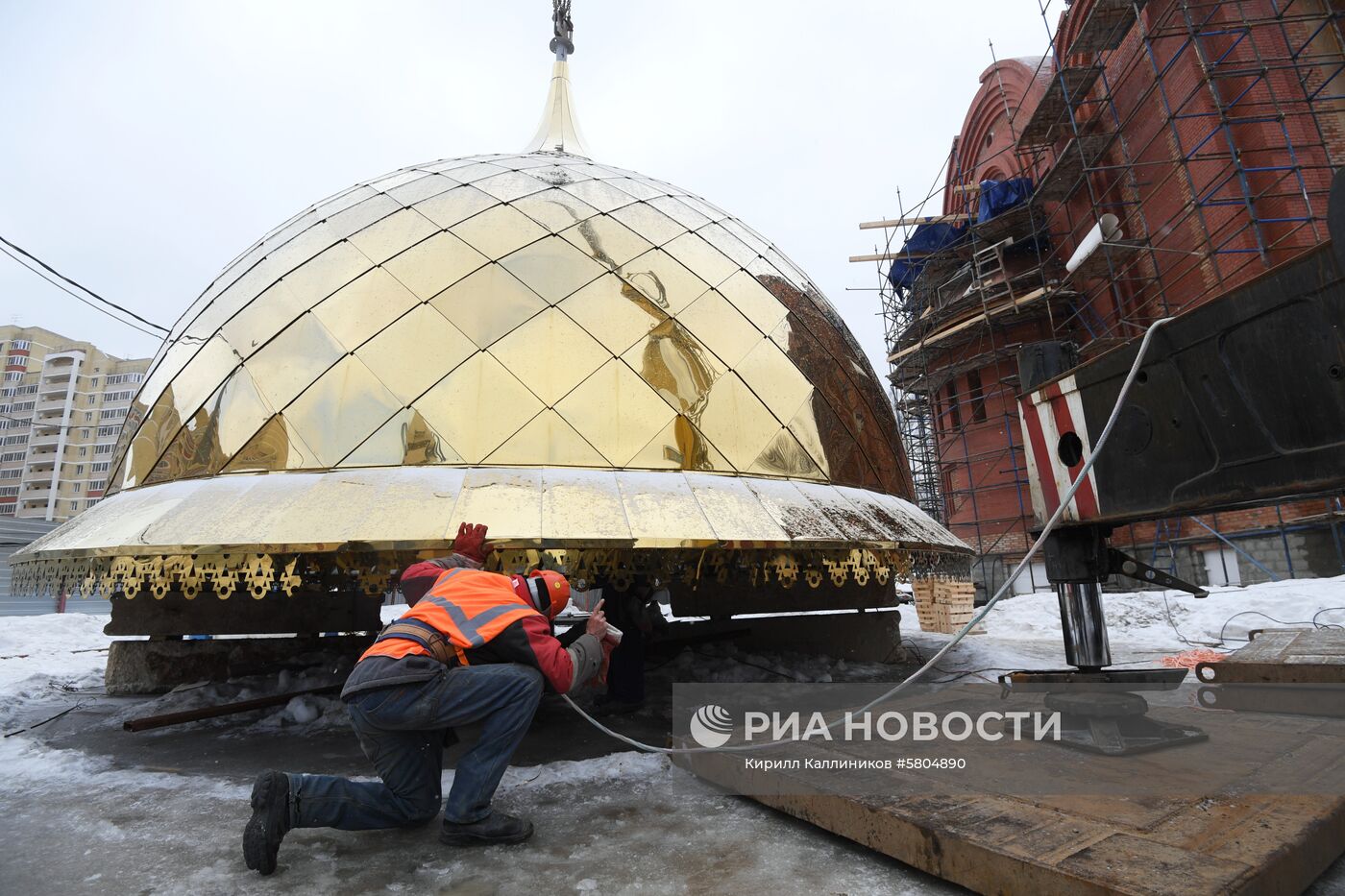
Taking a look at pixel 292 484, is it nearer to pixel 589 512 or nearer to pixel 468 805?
pixel 589 512

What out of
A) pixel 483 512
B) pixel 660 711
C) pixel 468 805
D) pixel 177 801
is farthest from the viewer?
pixel 660 711

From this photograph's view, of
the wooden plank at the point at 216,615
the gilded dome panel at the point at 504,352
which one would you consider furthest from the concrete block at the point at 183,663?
the gilded dome panel at the point at 504,352

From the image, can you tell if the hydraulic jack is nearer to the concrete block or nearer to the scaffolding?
the concrete block

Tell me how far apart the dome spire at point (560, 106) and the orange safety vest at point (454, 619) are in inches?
230

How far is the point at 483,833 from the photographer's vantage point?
89.0 inches

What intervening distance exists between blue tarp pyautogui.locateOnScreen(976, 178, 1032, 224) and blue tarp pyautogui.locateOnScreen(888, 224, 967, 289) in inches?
41.0

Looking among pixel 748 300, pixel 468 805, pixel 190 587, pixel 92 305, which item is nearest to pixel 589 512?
pixel 468 805

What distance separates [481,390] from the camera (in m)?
3.92

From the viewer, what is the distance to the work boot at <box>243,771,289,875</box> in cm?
208

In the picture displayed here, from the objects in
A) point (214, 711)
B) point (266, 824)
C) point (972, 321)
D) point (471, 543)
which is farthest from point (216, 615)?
point (972, 321)

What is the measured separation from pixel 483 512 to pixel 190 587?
1457 mm

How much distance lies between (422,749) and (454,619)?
476 millimetres

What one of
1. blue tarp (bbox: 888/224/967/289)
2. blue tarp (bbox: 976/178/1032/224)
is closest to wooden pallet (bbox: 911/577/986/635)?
blue tarp (bbox: 976/178/1032/224)

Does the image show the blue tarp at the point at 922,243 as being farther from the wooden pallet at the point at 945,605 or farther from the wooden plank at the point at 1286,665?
the wooden plank at the point at 1286,665
